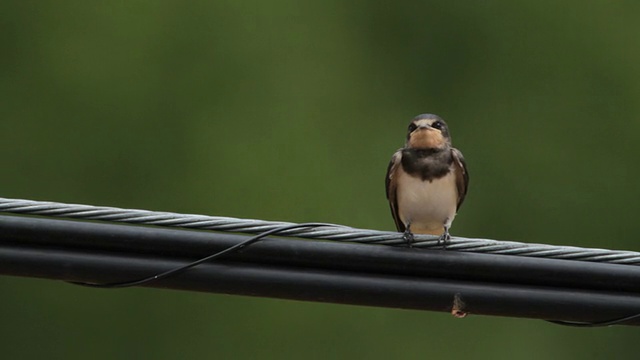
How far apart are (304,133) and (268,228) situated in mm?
10744

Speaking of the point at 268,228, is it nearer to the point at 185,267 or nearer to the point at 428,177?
the point at 185,267

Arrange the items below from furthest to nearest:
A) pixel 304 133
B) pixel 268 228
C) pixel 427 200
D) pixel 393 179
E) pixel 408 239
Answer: pixel 304 133
pixel 393 179
pixel 427 200
pixel 408 239
pixel 268 228

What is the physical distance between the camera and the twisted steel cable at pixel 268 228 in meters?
4.90

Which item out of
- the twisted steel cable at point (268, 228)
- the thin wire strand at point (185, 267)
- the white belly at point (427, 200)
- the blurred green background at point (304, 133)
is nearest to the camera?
the twisted steel cable at point (268, 228)

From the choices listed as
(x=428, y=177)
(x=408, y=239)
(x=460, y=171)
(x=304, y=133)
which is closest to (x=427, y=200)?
(x=428, y=177)

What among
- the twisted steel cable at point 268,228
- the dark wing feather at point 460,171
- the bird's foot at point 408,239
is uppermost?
the dark wing feather at point 460,171

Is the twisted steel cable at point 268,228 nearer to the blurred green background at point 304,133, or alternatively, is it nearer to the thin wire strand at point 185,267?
the thin wire strand at point 185,267

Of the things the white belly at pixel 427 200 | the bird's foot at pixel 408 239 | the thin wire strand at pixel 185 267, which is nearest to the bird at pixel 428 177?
the white belly at pixel 427 200

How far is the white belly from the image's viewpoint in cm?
718

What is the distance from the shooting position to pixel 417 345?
14.8 meters

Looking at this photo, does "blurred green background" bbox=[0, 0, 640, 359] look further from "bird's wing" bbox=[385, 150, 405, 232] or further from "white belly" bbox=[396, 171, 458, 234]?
"white belly" bbox=[396, 171, 458, 234]

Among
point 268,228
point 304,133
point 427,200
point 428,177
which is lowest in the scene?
point 268,228

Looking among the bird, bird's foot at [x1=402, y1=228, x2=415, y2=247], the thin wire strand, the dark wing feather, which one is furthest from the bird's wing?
the thin wire strand

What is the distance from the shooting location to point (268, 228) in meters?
5.05
